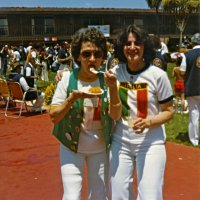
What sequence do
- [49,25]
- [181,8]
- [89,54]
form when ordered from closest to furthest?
[89,54]
[181,8]
[49,25]

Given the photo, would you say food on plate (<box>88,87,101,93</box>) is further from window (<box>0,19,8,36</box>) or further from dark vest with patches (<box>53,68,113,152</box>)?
window (<box>0,19,8,36</box>)

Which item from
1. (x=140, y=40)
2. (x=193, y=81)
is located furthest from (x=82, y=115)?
(x=193, y=81)

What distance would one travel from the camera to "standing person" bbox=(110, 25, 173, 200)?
9.12 ft

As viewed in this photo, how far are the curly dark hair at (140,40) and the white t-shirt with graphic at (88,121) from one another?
306mm

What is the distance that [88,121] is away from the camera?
287 cm

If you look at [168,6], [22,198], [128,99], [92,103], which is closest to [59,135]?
[92,103]

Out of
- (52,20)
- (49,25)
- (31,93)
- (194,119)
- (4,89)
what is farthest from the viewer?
(49,25)

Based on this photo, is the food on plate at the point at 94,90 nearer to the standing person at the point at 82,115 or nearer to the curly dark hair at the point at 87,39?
the standing person at the point at 82,115

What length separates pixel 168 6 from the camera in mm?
34469

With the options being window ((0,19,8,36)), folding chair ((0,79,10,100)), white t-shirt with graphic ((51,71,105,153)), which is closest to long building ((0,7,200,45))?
window ((0,19,8,36))

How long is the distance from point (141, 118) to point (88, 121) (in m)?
0.38

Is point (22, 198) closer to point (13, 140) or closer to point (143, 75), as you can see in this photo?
point (143, 75)

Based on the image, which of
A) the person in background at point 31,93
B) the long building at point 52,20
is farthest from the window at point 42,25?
the person in background at point 31,93

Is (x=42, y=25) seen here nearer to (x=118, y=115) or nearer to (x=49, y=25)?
(x=49, y=25)
